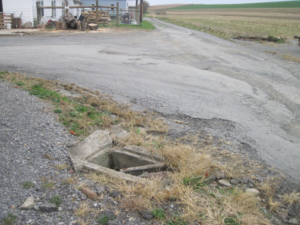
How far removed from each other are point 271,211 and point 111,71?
6.64 metres

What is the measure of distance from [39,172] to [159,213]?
5.19 ft

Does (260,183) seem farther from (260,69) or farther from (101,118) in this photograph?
(260,69)

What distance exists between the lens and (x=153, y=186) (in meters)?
3.23

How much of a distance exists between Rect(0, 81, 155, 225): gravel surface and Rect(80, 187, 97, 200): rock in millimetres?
44

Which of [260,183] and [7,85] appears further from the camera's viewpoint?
[7,85]

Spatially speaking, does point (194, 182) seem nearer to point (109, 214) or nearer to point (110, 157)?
point (109, 214)

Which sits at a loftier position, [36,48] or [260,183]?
[36,48]

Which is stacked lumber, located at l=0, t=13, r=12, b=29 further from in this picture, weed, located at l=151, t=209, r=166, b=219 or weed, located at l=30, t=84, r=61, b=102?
weed, located at l=151, t=209, r=166, b=219

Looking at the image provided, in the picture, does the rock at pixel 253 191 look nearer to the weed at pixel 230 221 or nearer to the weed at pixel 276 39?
the weed at pixel 230 221

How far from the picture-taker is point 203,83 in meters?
7.96

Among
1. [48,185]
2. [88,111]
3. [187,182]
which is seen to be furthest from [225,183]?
[88,111]

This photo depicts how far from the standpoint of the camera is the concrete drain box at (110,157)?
3887 mm

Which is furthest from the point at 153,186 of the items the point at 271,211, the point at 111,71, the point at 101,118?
the point at 111,71

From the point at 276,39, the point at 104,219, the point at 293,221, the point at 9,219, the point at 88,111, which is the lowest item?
the point at 293,221
